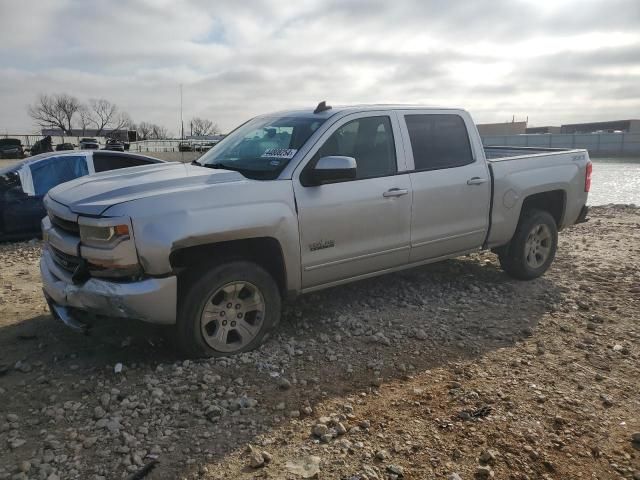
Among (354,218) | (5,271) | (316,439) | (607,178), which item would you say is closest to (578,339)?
(354,218)

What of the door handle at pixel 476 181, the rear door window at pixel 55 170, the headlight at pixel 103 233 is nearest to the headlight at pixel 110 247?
the headlight at pixel 103 233

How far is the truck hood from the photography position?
11.8ft

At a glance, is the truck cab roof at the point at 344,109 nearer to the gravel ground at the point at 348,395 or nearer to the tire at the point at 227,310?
the tire at the point at 227,310

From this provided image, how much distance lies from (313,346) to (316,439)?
1.30 m

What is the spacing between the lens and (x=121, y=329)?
4.35 meters

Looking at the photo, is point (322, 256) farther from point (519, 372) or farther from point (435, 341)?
point (519, 372)

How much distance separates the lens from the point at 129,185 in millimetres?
3846

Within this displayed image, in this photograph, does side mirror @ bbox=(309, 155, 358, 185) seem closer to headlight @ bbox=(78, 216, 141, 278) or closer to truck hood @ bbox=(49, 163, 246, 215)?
truck hood @ bbox=(49, 163, 246, 215)

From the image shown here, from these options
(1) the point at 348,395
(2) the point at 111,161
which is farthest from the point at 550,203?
(2) the point at 111,161

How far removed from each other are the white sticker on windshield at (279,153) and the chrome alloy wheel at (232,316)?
110 cm

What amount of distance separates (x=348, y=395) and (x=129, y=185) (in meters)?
2.14

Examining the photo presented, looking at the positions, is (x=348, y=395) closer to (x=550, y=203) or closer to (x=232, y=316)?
(x=232, y=316)

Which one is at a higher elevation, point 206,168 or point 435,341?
point 206,168

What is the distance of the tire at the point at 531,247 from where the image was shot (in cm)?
592
